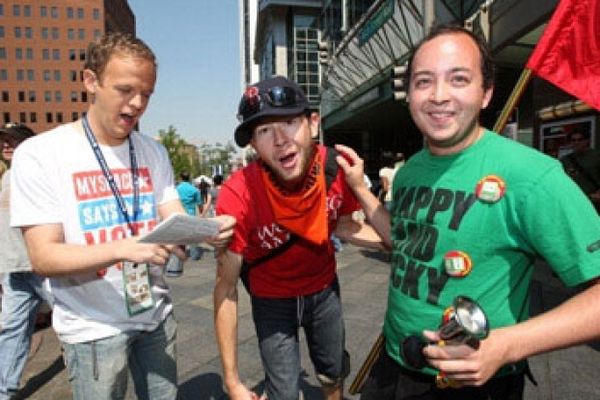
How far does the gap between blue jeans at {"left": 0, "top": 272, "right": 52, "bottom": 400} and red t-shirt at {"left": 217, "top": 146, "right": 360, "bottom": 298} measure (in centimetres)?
180

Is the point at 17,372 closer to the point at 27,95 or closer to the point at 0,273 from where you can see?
the point at 0,273

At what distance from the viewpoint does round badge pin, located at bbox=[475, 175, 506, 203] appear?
54.1 inches

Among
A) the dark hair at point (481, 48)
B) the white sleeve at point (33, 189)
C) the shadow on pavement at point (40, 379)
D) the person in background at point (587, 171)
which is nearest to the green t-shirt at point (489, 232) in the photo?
the dark hair at point (481, 48)

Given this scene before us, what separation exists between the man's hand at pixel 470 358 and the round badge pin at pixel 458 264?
30 cm

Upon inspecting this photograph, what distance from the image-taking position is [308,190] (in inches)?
83.4

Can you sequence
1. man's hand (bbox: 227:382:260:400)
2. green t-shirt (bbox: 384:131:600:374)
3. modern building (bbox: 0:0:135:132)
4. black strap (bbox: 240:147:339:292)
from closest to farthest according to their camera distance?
green t-shirt (bbox: 384:131:600:374) → man's hand (bbox: 227:382:260:400) → black strap (bbox: 240:147:339:292) → modern building (bbox: 0:0:135:132)

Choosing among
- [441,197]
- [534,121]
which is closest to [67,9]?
[534,121]

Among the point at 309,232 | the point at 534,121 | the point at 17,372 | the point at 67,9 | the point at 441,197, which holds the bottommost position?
the point at 17,372

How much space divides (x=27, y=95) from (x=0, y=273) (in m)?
87.3

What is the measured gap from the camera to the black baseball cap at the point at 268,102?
1956mm

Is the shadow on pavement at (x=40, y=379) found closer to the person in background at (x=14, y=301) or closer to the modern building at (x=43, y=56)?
the person in background at (x=14, y=301)

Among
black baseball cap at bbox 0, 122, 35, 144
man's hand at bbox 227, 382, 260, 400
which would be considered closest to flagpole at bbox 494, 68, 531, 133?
man's hand at bbox 227, 382, 260, 400

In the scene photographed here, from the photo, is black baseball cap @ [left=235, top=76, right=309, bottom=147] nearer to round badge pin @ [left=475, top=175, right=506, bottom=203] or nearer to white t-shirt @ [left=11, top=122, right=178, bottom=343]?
white t-shirt @ [left=11, top=122, right=178, bottom=343]

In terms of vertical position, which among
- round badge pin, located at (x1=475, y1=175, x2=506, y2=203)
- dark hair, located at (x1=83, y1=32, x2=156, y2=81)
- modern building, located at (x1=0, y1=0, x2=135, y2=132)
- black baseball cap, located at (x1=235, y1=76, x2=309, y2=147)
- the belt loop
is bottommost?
the belt loop
